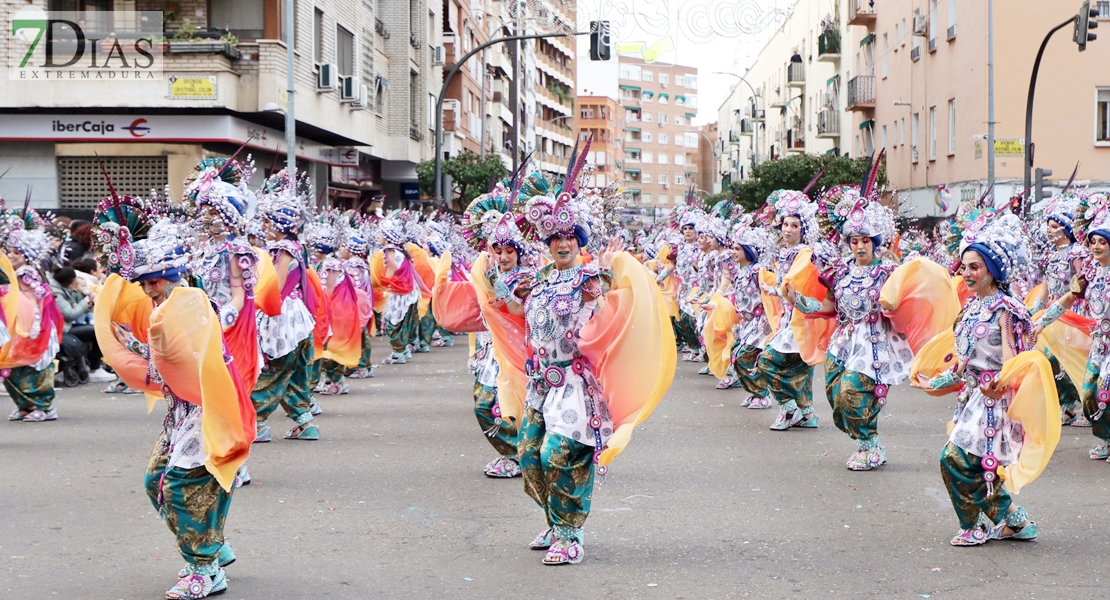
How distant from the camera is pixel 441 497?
8.30m

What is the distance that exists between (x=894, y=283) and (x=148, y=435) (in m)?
6.01

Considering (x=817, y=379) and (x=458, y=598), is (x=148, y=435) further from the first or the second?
(x=817, y=379)

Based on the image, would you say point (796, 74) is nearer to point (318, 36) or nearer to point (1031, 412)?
point (318, 36)

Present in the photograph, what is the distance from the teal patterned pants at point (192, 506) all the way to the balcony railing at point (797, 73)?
59.2m

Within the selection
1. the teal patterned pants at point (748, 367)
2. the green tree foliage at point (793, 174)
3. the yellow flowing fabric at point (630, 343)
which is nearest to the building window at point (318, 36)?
the green tree foliage at point (793, 174)

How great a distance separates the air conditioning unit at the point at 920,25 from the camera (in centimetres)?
3788

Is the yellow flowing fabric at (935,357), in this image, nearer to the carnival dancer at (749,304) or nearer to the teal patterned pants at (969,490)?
the teal patterned pants at (969,490)

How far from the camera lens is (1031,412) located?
6.64 metres

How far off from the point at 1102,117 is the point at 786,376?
25035 millimetres

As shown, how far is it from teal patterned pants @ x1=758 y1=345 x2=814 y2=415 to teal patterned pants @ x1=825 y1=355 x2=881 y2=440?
1.72m

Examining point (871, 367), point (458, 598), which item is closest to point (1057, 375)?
point (871, 367)

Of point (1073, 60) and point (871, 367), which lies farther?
point (1073, 60)

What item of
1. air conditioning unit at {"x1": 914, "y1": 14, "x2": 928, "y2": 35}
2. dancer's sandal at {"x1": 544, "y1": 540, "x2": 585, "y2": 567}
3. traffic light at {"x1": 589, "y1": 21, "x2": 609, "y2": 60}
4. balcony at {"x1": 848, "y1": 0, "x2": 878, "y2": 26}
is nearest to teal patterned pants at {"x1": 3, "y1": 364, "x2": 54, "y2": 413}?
dancer's sandal at {"x1": 544, "y1": 540, "x2": 585, "y2": 567}

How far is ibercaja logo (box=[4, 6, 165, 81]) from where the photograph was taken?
24812mm
